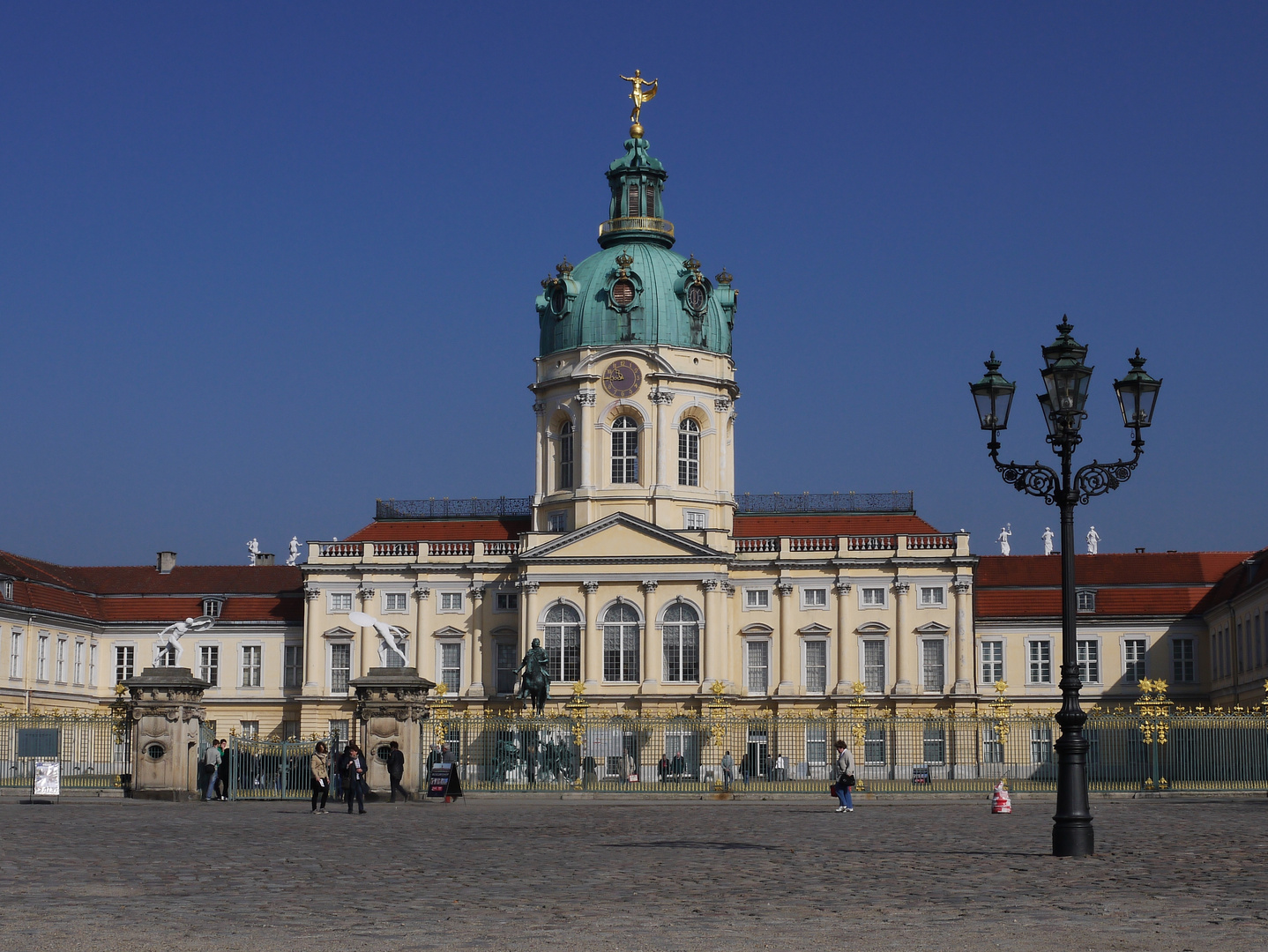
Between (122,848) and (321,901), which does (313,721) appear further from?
(321,901)

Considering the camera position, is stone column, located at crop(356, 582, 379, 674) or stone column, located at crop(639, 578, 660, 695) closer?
stone column, located at crop(639, 578, 660, 695)

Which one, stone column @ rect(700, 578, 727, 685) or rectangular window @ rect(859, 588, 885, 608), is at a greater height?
rectangular window @ rect(859, 588, 885, 608)

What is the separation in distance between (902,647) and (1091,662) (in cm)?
947

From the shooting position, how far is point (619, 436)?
84.3 m

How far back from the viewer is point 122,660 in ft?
291

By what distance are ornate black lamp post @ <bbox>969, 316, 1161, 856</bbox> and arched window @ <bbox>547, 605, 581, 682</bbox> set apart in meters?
57.0

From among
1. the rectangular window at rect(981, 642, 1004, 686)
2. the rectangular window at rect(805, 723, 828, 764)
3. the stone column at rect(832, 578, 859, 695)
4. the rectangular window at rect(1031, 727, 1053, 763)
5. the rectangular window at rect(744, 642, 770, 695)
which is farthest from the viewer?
the rectangular window at rect(981, 642, 1004, 686)

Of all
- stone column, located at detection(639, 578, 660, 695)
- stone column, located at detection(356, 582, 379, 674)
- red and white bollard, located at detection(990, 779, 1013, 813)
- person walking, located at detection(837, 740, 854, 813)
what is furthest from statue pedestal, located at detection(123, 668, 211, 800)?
stone column, located at detection(356, 582, 379, 674)

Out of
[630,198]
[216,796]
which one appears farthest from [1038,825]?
[630,198]

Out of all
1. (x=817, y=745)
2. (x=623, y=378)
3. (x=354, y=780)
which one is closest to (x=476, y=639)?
(x=623, y=378)

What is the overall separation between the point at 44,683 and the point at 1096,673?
4783cm

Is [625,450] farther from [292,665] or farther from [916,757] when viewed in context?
[916,757]

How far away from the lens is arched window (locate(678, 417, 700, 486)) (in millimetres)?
84750

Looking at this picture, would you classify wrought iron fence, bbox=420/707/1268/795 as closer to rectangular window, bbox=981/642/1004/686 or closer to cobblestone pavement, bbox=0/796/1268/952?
cobblestone pavement, bbox=0/796/1268/952
